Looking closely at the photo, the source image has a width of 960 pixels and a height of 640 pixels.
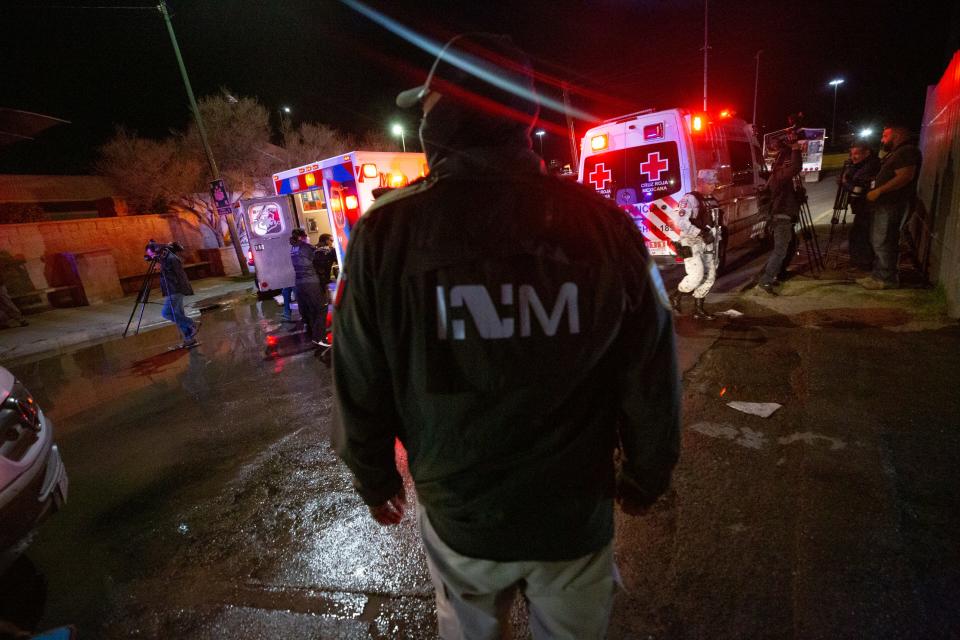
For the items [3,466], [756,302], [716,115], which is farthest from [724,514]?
[716,115]

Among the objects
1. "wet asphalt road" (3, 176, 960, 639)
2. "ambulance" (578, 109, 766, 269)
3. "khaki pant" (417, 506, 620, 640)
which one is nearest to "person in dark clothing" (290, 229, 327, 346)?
"wet asphalt road" (3, 176, 960, 639)

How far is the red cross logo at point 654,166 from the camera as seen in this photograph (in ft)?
24.4

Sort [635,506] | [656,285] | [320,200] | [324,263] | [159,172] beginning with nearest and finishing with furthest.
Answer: [656,285], [635,506], [324,263], [320,200], [159,172]

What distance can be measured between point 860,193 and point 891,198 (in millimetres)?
876

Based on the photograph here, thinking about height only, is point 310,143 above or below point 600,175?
above

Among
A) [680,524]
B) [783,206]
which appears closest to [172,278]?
[680,524]

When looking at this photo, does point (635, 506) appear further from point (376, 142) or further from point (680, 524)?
point (376, 142)

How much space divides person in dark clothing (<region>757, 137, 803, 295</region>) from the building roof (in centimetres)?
2726

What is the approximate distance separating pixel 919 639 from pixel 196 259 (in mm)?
23296

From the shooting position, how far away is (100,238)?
17.2m

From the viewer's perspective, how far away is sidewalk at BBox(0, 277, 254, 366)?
9.87 m

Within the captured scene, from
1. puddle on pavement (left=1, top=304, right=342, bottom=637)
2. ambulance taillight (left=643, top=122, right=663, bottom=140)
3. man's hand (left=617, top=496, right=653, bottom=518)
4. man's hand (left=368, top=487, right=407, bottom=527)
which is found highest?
ambulance taillight (left=643, top=122, right=663, bottom=140)

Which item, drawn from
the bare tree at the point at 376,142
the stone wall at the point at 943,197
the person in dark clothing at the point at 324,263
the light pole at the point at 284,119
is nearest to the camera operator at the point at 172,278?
the person in dark clothing at the point at 324,263

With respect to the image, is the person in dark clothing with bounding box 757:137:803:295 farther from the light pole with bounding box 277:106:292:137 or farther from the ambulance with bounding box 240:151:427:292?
the light pole with bounding box 277:106:292:137
